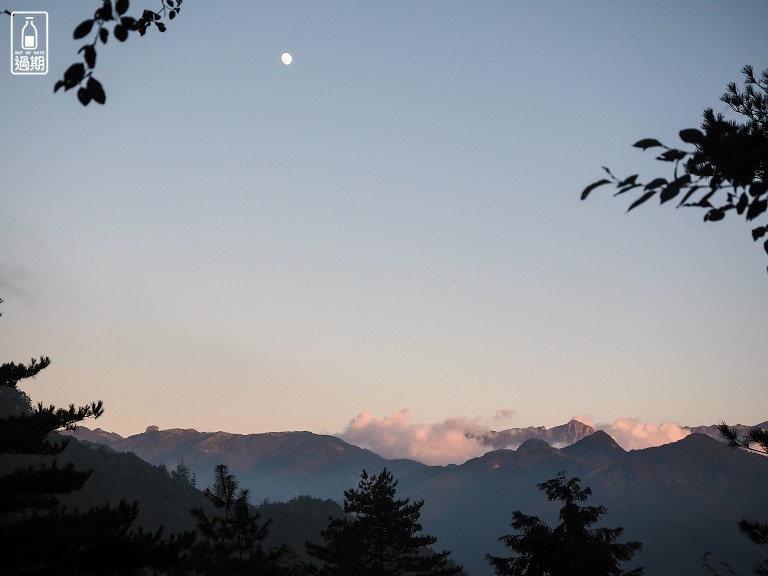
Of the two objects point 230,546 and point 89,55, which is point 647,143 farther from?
point 230,546

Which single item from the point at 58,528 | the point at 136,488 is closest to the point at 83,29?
the point at 58,528

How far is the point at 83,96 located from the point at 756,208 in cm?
398

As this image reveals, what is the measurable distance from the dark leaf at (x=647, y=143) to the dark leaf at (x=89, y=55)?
3.11m

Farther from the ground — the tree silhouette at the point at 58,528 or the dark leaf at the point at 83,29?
the dark leaf at the point at 83,29

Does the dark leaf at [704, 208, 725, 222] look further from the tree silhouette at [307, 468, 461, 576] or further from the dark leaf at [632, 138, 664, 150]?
the tree silhouette at [307, 468, 461, 576]

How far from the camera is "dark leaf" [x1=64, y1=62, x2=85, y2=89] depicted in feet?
11.6

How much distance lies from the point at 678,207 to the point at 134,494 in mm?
142943

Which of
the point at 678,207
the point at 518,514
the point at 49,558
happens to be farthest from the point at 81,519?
the point at 678,207

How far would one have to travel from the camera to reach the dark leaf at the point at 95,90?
3.68 m

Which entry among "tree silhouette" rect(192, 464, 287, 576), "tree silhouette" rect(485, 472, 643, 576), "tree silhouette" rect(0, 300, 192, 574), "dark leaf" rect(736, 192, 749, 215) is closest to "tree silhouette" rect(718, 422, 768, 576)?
"tree silhouette" rect(485, 472, 643, 576)

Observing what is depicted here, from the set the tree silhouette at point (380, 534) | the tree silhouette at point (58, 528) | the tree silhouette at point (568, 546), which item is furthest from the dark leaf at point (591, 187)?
the tree silhouette at point (380, 534)

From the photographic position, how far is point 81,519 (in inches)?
683

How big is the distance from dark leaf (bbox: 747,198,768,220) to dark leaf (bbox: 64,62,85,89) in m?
3.93

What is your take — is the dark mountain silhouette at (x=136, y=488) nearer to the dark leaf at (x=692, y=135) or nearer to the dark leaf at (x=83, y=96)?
the dark leaf at (x=83, y=96)
